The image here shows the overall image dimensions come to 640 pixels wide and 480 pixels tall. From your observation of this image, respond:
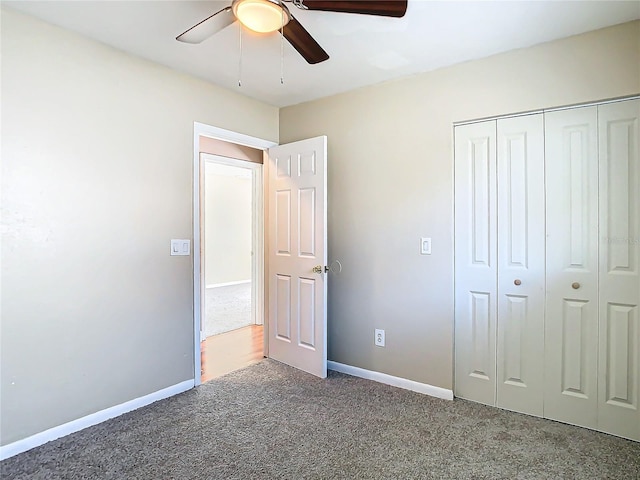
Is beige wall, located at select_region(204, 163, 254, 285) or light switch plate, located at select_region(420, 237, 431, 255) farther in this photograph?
beige wall, located at select_region(204, 163, 254, 285)

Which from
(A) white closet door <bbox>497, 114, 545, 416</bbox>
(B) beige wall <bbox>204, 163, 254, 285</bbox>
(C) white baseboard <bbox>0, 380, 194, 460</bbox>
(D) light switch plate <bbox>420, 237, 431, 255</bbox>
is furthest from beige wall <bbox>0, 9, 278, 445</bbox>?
(B) beige wall <bbox>204, 163, 254, 285</bbox>

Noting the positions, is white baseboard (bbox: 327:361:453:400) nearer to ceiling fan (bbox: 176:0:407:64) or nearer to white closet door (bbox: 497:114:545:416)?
white closet door (bbox: 497:114:545:416)

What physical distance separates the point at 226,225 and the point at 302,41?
617 centimetres

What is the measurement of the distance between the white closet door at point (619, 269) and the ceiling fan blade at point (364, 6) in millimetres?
1498

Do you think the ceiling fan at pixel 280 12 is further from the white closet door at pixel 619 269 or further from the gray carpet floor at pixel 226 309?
the gray carpet floor at pixel 226 309

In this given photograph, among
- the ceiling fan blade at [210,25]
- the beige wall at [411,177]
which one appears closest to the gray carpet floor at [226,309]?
the beige wall at [411,177]

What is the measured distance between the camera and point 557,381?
2.38 m

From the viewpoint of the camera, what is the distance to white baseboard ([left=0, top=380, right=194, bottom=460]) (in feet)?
6.63

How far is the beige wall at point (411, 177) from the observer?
7.53 feet

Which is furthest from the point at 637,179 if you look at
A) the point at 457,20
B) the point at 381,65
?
the point at 381,65

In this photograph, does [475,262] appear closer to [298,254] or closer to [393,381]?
[393,381]

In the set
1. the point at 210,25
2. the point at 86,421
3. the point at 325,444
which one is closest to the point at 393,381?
the point at 325,444

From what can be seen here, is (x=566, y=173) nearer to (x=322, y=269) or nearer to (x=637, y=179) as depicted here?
(x=637, y=179)

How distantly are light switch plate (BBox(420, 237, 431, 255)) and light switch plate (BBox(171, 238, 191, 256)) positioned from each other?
5.63ft
